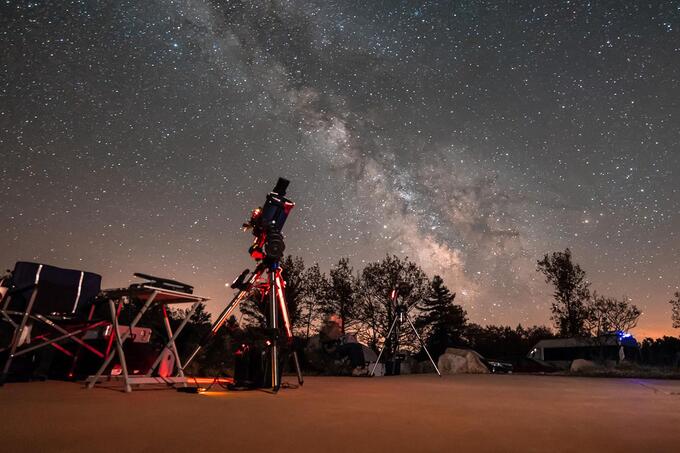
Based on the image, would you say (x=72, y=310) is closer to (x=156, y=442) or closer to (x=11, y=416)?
(x=11, y=416)

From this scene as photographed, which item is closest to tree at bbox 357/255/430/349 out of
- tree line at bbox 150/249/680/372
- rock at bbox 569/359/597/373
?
tree line at bbox 150/249/680/372

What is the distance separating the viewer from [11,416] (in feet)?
9.16

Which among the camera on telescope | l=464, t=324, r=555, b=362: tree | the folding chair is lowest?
l=464, t=324, r=555, b=362: tree

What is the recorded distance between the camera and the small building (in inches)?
1075

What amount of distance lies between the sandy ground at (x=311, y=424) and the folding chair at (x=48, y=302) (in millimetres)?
987

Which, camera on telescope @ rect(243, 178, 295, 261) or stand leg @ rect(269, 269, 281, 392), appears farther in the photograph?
camera on telescope @ rect(243, 178, 295, 261)

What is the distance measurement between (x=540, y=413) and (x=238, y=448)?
2871 mm

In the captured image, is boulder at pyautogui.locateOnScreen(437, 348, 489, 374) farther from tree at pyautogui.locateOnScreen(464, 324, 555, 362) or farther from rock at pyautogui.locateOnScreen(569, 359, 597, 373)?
tree at pyautogui.locateOnScreen(464, 324, 555, 362)

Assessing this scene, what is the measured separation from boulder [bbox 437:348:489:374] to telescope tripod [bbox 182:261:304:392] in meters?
10.1

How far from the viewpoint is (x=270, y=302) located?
217 inches

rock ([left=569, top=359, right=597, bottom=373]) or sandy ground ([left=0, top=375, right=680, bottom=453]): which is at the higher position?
sandy ground ([left=0, top=375, right=680, bottom=453])

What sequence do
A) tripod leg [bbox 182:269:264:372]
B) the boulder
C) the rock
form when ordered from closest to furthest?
1. tripod leg [bbox 182:269:264:372]
2. the boulder
3. the rock

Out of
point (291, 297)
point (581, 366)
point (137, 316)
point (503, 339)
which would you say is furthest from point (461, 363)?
point (503, 339)

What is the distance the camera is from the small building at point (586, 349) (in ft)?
89.6
